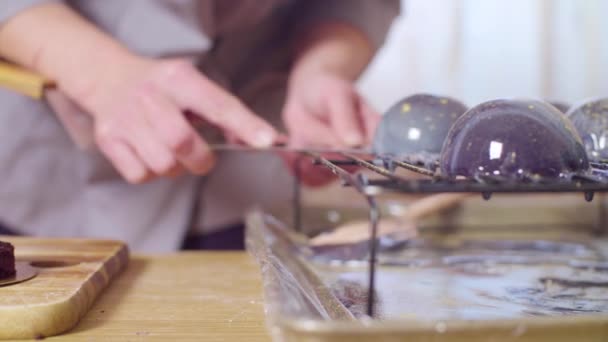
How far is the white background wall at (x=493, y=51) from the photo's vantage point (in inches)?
77.7

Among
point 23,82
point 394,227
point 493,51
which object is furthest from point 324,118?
point 493,51

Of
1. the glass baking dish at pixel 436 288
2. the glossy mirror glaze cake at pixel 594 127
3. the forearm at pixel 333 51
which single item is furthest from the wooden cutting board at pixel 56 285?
the forearm at pixel 333 51

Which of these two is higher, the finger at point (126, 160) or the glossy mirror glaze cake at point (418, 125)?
the glossy mirror glaze cake at point (418, 125)

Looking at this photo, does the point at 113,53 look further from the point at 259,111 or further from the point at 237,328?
the point at 237,328

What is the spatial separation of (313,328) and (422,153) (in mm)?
358

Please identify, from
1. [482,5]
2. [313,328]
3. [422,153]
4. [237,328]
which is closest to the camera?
[313,328]

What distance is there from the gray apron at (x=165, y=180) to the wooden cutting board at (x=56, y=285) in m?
0.37

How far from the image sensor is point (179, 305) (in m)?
0.53

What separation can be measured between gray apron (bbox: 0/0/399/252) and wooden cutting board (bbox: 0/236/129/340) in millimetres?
368

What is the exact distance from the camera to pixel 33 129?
1.00 meters

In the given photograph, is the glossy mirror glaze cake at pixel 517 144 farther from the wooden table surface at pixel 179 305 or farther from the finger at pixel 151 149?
the finger at pixel 151 149

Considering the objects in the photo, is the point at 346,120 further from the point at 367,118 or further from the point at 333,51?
the point at 333,51

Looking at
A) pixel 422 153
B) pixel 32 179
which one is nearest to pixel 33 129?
pixel 32 179

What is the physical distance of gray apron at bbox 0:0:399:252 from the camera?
991mm
